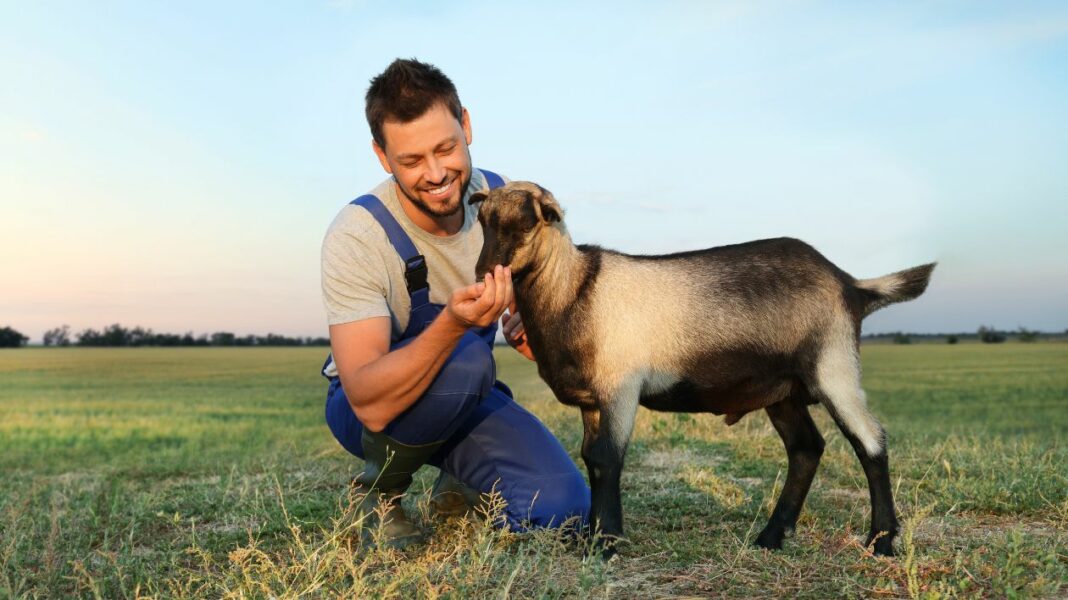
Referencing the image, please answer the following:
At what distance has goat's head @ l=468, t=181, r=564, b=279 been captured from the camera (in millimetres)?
4445

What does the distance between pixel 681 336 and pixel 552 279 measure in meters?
0.79

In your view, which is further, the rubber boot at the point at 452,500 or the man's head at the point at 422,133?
the rubber boot at the point at 452,500

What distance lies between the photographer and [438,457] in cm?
579

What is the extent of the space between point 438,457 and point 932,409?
21734 mm

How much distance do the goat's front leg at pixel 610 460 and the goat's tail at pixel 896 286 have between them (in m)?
1.62

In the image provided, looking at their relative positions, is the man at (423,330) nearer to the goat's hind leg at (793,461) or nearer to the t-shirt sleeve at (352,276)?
the t-shirt sleeve at (352,276)

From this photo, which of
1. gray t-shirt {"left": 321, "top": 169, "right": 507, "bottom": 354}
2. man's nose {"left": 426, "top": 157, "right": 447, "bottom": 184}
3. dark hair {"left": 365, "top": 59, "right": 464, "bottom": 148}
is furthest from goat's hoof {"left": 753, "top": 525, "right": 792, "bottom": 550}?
dark hair {"left": 365, "top": 59, "right": 464, "bottom": 148}

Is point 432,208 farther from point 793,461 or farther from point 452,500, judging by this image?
point 793,461

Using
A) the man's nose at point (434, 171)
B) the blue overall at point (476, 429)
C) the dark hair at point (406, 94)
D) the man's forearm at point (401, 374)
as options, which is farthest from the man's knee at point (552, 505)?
the dark hair at point (406, 94)

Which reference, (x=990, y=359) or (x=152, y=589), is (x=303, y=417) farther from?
(x=990, y=359)

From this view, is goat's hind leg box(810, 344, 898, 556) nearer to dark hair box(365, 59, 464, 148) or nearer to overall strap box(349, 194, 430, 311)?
overall strap box(349, 194, 430, 311)

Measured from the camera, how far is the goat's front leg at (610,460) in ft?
14.9

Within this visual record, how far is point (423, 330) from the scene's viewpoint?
510 cm

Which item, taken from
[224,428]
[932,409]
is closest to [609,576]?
[224,428]
